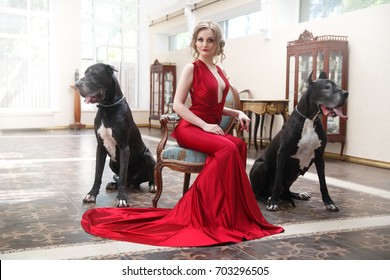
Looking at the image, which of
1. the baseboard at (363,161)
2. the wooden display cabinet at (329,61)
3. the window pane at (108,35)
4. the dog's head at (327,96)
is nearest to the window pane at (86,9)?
the window pane at (108,35)

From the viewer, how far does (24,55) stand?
11.4 meters

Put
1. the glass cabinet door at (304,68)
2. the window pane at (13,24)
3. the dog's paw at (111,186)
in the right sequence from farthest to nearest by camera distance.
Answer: the window pane at (13,24), the glass cabinet door at (304,68), the dog's paw at (111,186)

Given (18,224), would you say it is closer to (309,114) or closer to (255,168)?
(255,168)

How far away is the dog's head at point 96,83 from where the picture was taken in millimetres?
3414

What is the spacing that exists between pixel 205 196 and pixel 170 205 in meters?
0.86

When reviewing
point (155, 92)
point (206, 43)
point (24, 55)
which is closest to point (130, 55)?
point (155, 92)

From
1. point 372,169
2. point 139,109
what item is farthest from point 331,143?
point 139,109

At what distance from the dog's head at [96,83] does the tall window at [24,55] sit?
28.1 feet

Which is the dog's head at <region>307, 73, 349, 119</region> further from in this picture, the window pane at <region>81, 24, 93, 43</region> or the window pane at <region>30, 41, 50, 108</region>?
the window pane at <region>81, 24, 93, 43</region>

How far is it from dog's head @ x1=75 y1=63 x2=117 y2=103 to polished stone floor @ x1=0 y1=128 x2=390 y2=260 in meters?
0.85

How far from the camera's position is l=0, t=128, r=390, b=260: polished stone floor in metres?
2.40

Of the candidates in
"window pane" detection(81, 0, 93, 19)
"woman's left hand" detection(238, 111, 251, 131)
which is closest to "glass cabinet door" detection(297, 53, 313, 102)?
"woman's left hand" detection(238, 111, 251, 131)

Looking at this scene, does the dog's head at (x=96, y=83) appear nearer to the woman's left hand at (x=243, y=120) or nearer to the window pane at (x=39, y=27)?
the woman's left hand at (x=243, y=120)

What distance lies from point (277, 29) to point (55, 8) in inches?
257
